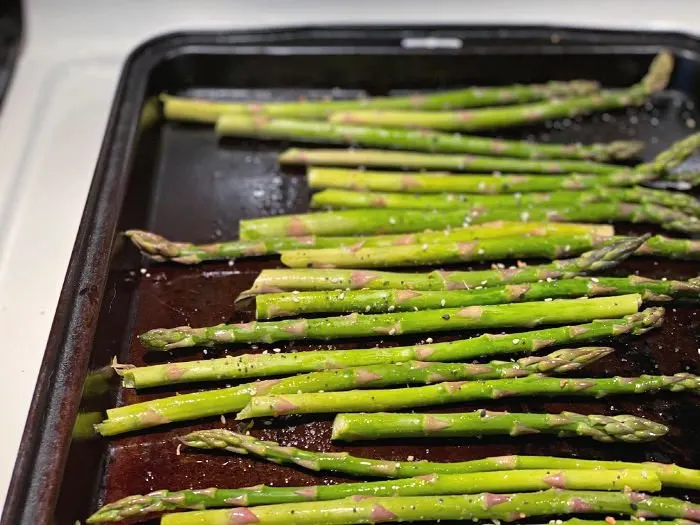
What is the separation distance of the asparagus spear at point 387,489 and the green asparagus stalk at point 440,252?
35.3 inches

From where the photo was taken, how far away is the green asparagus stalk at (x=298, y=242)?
2867 mm

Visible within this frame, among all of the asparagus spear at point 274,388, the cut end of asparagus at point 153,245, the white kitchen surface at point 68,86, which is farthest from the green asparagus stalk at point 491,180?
the white kitchen surface at point 68,86

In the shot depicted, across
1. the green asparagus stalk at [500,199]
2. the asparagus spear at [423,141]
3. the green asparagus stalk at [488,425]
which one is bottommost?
the green asparagus stalk at [488,425]

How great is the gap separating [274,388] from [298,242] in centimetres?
70

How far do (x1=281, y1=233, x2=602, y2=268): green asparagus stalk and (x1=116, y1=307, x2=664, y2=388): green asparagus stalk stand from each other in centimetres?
43

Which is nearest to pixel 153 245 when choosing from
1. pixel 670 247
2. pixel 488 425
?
pixel 488 425

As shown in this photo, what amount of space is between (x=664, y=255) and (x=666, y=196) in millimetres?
283

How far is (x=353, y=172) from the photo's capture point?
127 inches

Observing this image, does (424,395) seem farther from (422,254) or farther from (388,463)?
(422,254)

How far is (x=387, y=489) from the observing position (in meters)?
2.22

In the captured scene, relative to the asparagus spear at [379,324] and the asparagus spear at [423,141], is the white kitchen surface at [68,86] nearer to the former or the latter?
the asparagus spear at [379,324]

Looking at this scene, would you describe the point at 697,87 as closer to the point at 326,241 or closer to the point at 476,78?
the point at 476,78

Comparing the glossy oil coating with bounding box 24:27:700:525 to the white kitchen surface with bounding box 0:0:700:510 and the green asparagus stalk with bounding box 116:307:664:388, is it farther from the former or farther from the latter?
the white kitchen surface with bounding box 0:0:700:510

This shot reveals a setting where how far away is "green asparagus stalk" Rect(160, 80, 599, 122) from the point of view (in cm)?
346
